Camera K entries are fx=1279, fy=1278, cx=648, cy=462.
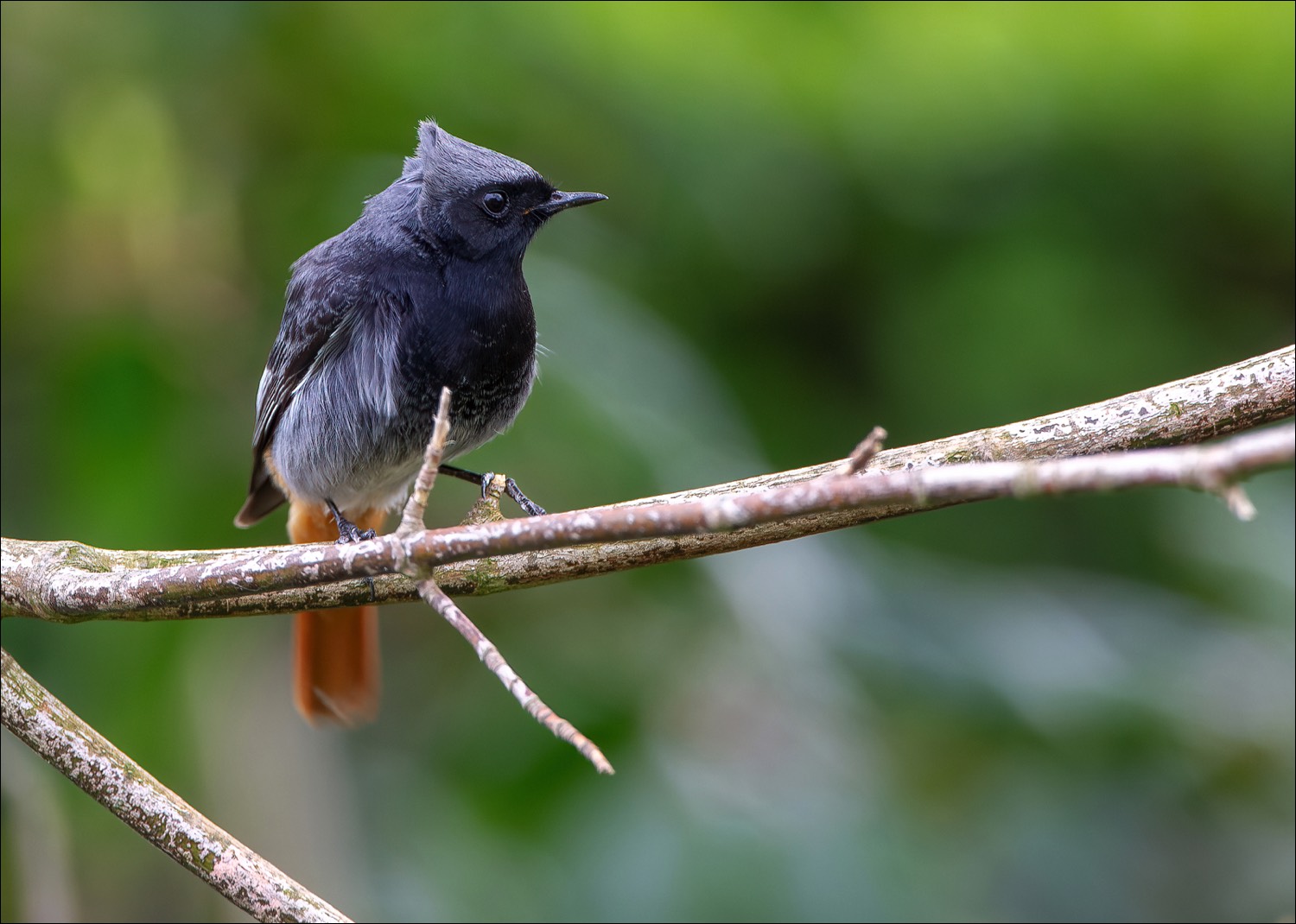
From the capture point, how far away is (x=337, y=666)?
12.7 ft

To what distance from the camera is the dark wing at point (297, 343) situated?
3.30 m

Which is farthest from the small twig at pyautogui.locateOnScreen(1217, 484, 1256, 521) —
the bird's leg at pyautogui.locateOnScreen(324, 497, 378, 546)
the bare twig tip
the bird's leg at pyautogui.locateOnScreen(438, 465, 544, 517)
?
the bird's leg at pyautogui.locateOnScreen(324, 497, 378, 546)

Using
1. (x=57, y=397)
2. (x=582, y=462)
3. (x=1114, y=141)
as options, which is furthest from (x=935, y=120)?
(x=57, y=397)

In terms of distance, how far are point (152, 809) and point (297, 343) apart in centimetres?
154

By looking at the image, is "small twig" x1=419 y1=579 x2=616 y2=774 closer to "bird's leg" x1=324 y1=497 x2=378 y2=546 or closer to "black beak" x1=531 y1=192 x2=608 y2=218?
"bird's leg" x1=324 y1=497 x2=378 y2=546

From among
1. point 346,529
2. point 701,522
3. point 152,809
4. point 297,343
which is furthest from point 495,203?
point 701,522

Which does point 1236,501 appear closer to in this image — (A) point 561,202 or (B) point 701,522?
(B) point 701,522

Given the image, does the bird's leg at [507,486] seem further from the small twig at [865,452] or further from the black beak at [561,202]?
the small twig at [865,452]

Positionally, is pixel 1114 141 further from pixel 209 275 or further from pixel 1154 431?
pixel 209 275

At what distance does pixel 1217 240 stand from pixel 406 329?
9.83 feet

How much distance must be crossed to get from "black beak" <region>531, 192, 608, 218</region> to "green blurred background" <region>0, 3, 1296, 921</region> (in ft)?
2.01

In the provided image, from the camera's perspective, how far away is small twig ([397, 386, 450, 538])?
1.79 metres

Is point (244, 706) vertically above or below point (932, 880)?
above

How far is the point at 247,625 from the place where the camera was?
14.6 ft
